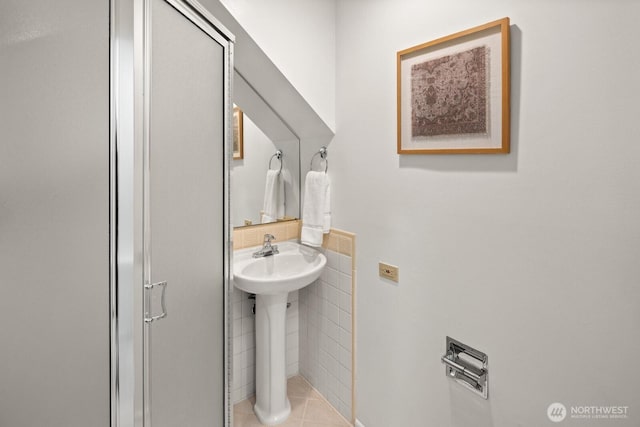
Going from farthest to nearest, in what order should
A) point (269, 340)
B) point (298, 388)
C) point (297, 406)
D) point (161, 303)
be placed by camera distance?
point (298, 388), point (297, 406), point (269, 340), point (161, 303)

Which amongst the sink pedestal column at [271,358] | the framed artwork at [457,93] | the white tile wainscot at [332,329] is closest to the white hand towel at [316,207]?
the white tile wainscot at [332,329]

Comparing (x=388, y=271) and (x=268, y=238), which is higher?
(x=268, y=238)

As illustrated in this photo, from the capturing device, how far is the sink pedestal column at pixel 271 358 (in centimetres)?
201

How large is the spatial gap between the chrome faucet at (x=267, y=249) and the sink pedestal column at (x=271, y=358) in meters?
0.24

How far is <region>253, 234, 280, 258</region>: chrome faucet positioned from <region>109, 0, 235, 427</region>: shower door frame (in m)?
1.20

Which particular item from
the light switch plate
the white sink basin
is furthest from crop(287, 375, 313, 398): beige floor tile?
the light switch plate

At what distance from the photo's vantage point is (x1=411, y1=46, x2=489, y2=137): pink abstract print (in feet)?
4.28

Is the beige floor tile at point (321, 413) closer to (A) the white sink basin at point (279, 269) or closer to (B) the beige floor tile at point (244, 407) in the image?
(B) the beige floor tile at point (244, 407)

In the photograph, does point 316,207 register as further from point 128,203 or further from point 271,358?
point 128,203

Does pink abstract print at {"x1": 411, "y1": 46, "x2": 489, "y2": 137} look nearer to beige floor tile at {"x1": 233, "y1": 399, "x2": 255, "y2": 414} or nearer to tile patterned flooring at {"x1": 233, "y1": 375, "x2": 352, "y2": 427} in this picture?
tile patterned flooring at {"x1": 233, "y1": 375, "x2": 352, "y2": 427}

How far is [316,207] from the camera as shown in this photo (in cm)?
204

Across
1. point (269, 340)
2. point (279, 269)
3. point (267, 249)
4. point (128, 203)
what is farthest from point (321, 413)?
point (128, 203)

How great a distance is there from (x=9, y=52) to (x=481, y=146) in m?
1.31

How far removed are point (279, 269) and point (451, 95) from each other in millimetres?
1315
